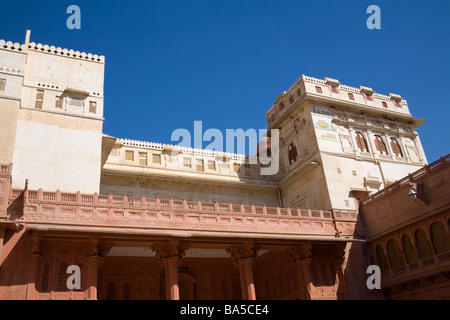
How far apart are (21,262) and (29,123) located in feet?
24.8

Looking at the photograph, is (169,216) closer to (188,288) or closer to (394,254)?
(188,288)

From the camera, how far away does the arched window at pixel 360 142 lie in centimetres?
2834

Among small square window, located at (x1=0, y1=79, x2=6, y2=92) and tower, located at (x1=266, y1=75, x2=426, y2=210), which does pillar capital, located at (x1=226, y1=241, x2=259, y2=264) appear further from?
small square window, located at (x1=0, y1=79, x2=6, y2=92)

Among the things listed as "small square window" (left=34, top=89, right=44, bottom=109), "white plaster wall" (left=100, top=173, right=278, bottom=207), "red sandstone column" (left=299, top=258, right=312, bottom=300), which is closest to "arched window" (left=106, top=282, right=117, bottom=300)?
"white plaster wall" (left=100, top=173, right=278, bottom=207)

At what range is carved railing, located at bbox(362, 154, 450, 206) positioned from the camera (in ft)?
63.4

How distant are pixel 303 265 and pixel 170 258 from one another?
6.82 meters

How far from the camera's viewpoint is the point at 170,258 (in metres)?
17.5

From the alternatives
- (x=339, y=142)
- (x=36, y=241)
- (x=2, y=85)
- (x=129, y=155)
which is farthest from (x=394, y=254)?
(x=2, y=85)

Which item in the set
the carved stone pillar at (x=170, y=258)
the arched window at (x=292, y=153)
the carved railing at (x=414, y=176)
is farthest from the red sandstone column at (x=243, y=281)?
the arched window at (x=292, y=153)

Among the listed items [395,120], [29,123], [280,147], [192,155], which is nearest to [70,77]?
[29,123]

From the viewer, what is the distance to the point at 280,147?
102 feet

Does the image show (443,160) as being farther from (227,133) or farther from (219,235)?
(227,133)

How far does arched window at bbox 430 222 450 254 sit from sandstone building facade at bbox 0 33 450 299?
92mm
